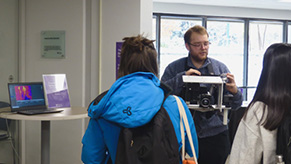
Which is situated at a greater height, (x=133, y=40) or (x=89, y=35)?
(x=89, y=35)

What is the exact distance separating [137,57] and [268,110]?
2.05 ft

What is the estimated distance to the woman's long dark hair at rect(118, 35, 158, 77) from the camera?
1.40 meters

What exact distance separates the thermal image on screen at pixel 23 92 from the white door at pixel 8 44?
2.52 ft

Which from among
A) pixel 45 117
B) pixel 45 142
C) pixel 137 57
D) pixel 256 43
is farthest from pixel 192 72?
pixel 256 43

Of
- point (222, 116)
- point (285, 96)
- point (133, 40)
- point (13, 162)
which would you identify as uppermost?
point (133, 40)

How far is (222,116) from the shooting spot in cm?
215

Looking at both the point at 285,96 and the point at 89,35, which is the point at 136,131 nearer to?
the point at 285,96

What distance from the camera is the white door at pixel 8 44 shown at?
3.22m

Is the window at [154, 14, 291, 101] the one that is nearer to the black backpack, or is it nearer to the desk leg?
the desk leg

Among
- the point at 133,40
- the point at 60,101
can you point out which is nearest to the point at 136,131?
the point at 133,40

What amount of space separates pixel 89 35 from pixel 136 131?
2.28 metres

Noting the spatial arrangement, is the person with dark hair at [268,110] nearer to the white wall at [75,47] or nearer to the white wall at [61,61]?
the white wall at [75,47]

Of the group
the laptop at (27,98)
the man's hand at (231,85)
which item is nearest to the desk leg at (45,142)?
→ the laptop at (27,98)

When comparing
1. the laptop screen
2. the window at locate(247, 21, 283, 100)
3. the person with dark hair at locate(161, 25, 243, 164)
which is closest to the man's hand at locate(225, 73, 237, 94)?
the person with dark hair at locate(161, 25, 243, 164)
